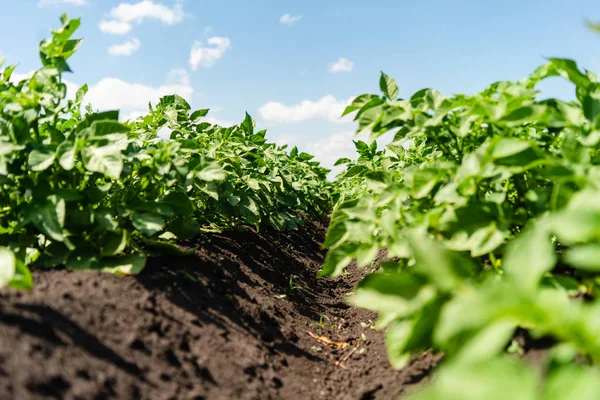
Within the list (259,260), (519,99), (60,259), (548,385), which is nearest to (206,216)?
(259,260)

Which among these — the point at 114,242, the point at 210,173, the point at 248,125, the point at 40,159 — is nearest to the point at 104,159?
the point at 40,159

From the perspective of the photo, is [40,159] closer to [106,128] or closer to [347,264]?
[106,128]

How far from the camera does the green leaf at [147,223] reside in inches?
99.0

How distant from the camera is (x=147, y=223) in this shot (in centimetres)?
253

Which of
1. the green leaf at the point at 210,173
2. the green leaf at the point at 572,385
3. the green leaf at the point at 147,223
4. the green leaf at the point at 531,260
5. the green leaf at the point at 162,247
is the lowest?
the green leaf at the point at 572,385

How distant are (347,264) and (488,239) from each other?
0.80 m

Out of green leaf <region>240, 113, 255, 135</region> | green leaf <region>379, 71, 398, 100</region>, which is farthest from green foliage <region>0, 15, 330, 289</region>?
green leaf <region>240, 113, 255, 135</region>

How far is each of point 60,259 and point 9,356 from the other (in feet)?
3.65

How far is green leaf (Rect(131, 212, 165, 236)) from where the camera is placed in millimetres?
2514

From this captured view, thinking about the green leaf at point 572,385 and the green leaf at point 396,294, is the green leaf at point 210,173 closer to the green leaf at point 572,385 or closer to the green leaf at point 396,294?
the green leaf at point 396,294

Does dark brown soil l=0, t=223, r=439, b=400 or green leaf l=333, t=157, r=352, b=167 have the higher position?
green leaf l=333, t=157, r=352, b=167

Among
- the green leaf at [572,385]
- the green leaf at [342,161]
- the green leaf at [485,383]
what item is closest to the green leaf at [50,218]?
the green leaf at [485,383]

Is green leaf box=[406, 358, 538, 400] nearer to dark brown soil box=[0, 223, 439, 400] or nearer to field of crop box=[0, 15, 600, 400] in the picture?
field of crop box=[0, 15, 600, 400]

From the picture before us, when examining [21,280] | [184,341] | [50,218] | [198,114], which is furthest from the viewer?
[198,114]
